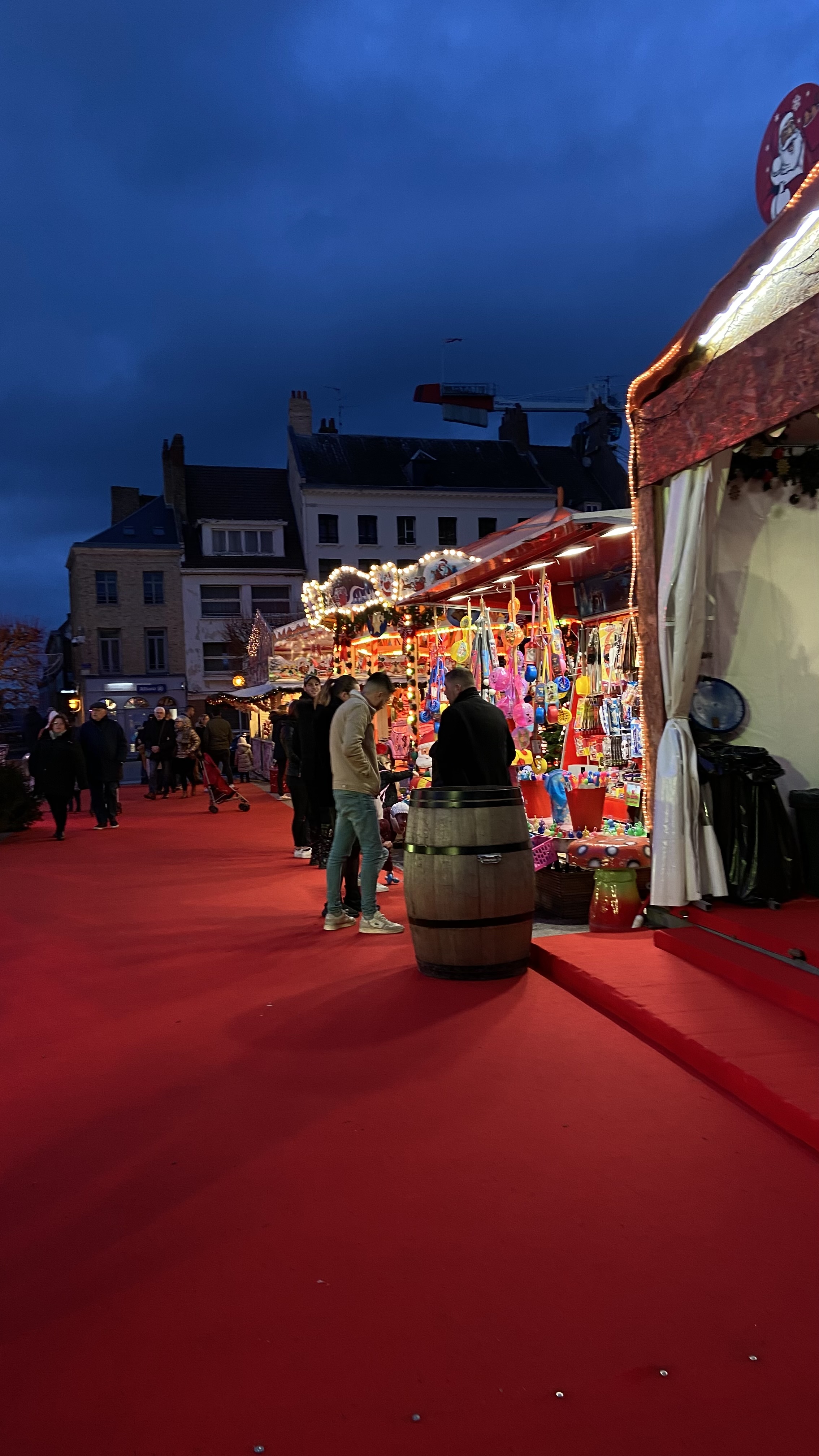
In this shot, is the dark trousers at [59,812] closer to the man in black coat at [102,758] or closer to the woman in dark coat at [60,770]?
the woman in dark coat at [60,770]

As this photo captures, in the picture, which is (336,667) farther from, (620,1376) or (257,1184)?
(620,1376)

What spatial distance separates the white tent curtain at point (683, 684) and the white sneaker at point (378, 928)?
1595 mm

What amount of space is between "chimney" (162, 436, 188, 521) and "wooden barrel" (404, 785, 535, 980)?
122ft

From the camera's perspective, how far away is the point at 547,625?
8.46 m

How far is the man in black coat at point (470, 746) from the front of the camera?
581cm

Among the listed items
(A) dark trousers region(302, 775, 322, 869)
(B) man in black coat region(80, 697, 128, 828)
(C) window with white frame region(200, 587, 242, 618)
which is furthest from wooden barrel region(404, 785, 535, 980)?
(C) window with white frame region(200, 587, 242, 618)

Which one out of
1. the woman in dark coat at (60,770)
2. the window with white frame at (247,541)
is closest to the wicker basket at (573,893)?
the woman in dark coat at (60,770)

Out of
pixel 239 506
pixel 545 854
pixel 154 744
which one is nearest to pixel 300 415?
pixel 239 506

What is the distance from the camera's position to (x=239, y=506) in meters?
40.3

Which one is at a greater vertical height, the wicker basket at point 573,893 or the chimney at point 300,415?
the chimney at point 300,415

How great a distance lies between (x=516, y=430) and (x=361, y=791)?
3928 cm

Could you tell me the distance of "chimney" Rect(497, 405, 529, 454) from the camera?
1677 inches

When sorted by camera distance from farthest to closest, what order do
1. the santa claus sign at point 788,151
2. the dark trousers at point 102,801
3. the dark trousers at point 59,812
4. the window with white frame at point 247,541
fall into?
the window with white frame at point 247,541, the dark trousers at point 102,801, the dark trousers at point 59,812, the santa claus sign at point 788,151

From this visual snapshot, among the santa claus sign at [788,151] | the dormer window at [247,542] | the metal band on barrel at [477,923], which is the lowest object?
the metal band on barrel at [477,923]
